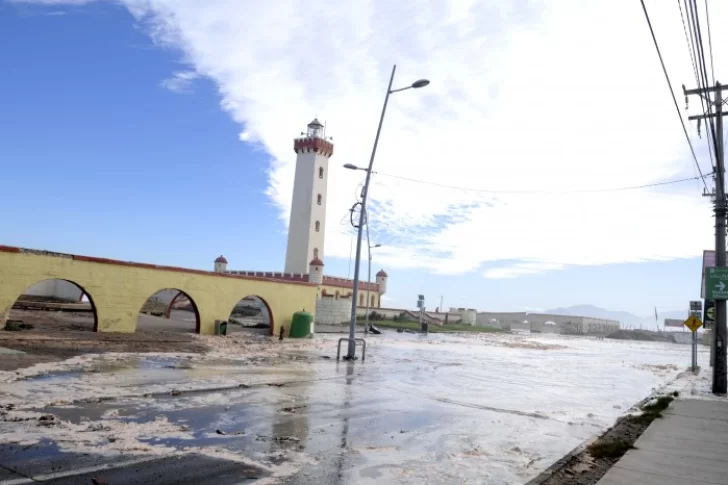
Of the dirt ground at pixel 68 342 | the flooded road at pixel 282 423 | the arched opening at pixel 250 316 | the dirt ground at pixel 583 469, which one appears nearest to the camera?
the flooded road at pixel 282 423

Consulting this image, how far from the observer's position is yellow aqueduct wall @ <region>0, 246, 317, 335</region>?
19.4m

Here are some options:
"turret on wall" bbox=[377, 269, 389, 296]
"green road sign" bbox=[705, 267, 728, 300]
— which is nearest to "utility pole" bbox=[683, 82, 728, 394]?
"green road sign" bbox=[705, 267, 728, 300]

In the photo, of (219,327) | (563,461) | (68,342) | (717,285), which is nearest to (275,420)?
(563,461)

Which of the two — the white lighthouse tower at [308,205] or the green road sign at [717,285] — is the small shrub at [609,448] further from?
the white lighthouse tower at [308,205]

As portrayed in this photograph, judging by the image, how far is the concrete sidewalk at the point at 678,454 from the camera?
260 inches

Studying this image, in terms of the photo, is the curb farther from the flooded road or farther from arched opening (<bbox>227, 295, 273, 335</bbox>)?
arched opening (<bbox>227, 295, 273, 335</bbox>)

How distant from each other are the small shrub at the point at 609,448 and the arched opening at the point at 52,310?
19167mm

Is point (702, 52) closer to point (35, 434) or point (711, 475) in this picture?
point (711, 475)

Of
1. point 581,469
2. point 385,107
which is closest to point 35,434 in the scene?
point 581,469

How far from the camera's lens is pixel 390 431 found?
8.80 m

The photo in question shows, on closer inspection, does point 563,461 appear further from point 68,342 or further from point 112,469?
point 68,342

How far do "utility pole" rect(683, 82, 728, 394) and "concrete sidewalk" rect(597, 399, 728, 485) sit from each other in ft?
17.4

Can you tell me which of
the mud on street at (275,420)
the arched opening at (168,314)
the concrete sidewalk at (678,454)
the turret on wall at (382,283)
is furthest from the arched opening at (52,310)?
the turret on wall at (382,283)

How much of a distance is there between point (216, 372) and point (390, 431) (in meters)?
7.05
